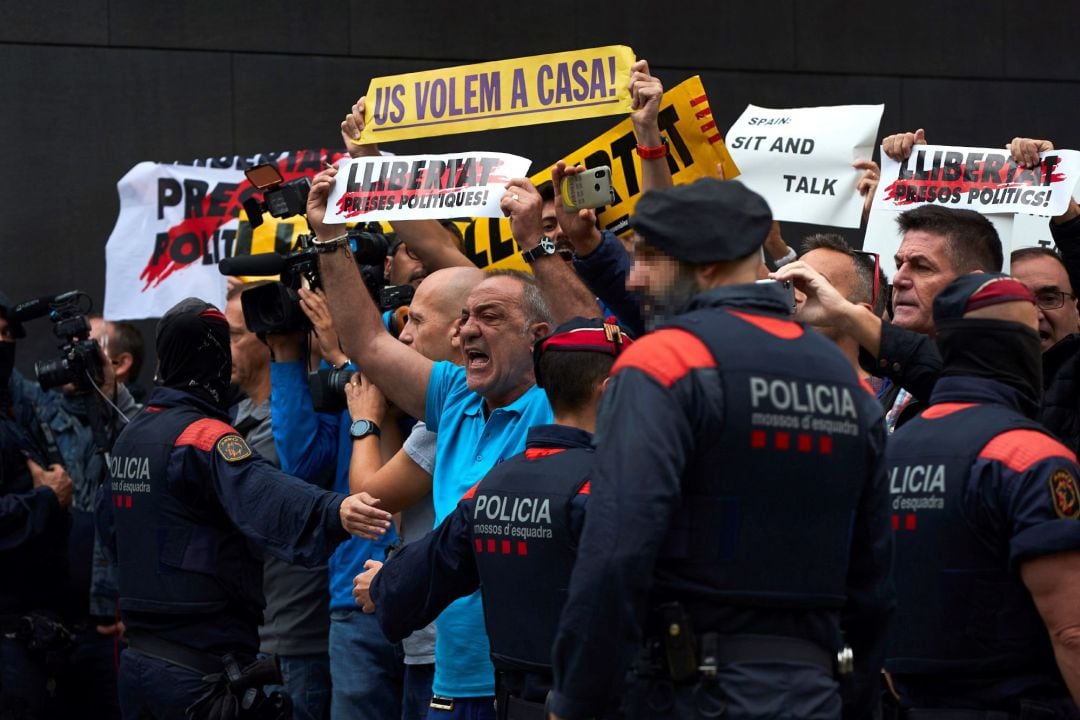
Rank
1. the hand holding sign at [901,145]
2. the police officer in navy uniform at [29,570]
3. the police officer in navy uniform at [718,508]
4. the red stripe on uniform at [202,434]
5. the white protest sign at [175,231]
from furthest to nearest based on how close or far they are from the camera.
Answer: the white protest sign at [175,231], the police officer in navy uniform at [29,570], the hand holding sign at [901,145], the red stripe on uniform at [202,434], the police officer in navy uniform at [718,508]

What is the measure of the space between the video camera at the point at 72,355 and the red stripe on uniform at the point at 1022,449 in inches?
189

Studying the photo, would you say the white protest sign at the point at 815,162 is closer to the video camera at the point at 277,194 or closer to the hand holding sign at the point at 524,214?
the hand holding sign at the point at 524,214

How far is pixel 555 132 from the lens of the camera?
410 inches

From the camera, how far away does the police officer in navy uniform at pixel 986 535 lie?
12.0 feet

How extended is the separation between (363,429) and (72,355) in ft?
7.38

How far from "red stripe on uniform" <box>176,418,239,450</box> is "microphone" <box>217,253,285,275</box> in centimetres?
73

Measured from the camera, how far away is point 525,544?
390cm

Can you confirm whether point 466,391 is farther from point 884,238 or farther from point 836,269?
point 884,238

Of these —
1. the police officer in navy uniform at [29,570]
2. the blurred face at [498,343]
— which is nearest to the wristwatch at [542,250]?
the blurred face at [498,343]

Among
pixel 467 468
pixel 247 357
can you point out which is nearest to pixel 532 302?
pixel 467 468

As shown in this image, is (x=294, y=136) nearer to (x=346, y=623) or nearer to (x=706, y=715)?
(x=346, y=623)

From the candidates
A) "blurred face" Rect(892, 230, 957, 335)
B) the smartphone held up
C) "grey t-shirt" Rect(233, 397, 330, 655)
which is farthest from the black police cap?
"grey t-shirt" Rect(233, 397, 330, 655)

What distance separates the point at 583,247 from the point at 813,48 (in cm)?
644

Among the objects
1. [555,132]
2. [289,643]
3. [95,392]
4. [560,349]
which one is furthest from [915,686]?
[555,132]
